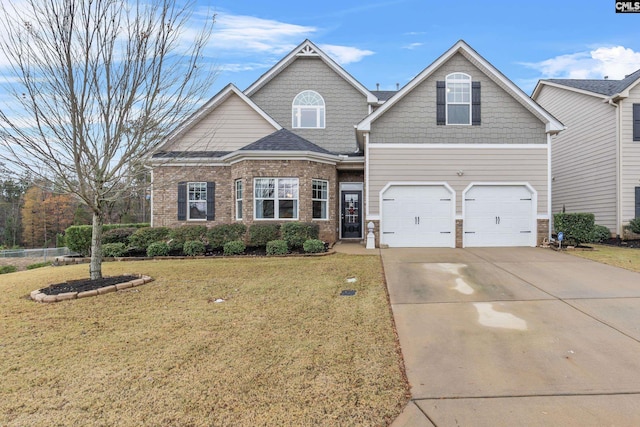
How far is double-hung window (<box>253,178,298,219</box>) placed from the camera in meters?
11.6

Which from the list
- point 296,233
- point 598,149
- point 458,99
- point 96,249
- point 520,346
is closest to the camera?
point 520,346

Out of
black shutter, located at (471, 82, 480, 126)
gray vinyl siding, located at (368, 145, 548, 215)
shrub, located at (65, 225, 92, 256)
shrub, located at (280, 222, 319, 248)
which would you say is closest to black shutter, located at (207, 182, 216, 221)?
shrub, located at (65, 225, 92, 256)

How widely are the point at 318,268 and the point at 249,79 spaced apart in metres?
10.0

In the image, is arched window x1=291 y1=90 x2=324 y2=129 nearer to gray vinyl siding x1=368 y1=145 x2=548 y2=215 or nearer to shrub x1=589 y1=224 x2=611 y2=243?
gray vinyl siding x1=368 y1=145 x2=548 y2=215

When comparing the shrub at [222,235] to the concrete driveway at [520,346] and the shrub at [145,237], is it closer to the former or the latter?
the shrub at [145,237]

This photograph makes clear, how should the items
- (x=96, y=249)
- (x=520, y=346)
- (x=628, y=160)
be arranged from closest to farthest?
(x=520, y=346) → (x=96, y=249) → (x=628, y=160)

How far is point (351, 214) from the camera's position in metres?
14.0

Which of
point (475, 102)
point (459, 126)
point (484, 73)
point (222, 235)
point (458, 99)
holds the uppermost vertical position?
point (484, 73)

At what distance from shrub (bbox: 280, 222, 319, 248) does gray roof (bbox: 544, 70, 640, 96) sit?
42.1ft

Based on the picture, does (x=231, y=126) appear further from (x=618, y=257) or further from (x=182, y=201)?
(x=618, y=257)

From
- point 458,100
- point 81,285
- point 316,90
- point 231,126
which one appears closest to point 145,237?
point 81,285

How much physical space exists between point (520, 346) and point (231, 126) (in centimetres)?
1285

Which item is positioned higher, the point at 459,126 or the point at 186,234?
the point at 459,126

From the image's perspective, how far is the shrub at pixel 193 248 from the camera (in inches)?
396
